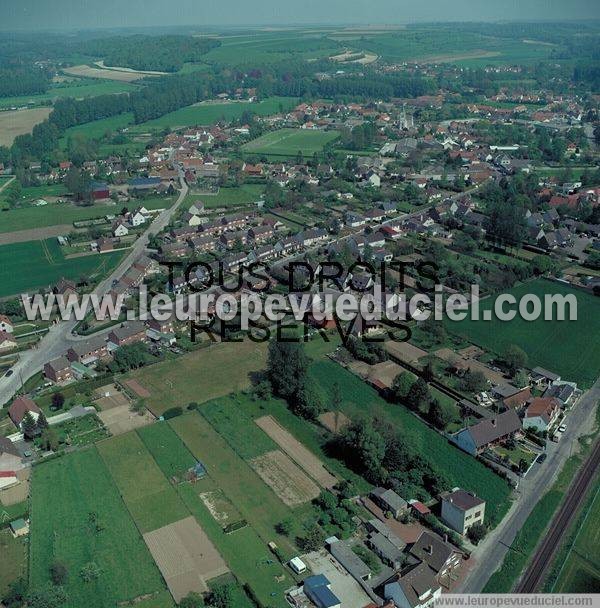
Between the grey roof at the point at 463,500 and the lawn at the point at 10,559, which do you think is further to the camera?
the grey roof at the point at 463,500

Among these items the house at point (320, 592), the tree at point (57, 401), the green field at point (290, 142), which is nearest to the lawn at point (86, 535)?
the tree at point (57, 401)

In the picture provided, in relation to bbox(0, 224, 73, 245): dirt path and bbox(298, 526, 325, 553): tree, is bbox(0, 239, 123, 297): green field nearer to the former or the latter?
bbox(0, 224, 73, 245): dirt path

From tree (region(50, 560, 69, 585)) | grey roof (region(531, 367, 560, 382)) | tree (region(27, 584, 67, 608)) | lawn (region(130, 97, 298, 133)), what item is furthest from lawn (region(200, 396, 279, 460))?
lawn (region(130, 97, 298, 133))

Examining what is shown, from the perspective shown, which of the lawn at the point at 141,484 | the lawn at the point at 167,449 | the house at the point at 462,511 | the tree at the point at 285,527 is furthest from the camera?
the lawn at the point at 167,449

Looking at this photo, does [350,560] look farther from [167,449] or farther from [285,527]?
[167,449]

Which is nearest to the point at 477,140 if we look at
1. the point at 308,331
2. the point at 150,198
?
the point at 150,198

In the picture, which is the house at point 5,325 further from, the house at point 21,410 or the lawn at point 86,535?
the lawn at point 86,535

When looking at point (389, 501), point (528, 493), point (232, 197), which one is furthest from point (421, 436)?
point (232, 197)
